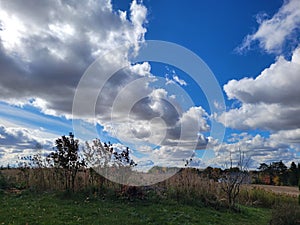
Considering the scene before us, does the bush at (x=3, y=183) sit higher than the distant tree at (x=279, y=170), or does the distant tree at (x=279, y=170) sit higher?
the distant tree at (x=279, y=170)

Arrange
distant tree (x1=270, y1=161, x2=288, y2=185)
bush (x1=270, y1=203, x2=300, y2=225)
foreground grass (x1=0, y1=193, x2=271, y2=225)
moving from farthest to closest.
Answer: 1. distant tree (x1=270, y1=161, x2=288, y2=185)
2. bush (x1=270, y1=203, x2=300, y2=225)
3. foreground grass (x1=0, y1=193, x2=271, y2=225)

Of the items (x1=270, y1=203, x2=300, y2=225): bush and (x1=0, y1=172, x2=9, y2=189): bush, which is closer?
(x1=270, y1=203, x2=300, y2=225): bush

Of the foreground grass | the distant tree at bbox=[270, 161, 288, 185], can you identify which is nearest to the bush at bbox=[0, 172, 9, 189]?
the foreground grass

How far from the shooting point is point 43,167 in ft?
39.5

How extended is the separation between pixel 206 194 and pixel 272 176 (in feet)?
111

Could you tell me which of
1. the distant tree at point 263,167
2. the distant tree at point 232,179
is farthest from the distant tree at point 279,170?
the distant tree at point 232,179

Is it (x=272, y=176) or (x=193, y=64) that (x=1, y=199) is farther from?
(x=272, y=176)

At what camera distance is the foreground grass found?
23.7 feet

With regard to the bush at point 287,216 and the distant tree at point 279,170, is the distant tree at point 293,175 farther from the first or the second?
the bush at point 287,216

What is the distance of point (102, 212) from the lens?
812cm

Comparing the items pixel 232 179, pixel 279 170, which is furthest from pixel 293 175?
pixel 232 179

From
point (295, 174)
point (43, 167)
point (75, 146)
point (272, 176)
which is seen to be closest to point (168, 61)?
point (75, 146)

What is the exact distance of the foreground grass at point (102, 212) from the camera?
23.7ft

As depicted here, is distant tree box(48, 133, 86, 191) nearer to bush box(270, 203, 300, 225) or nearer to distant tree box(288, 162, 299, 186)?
bush box(270, 203, 300, 225)
